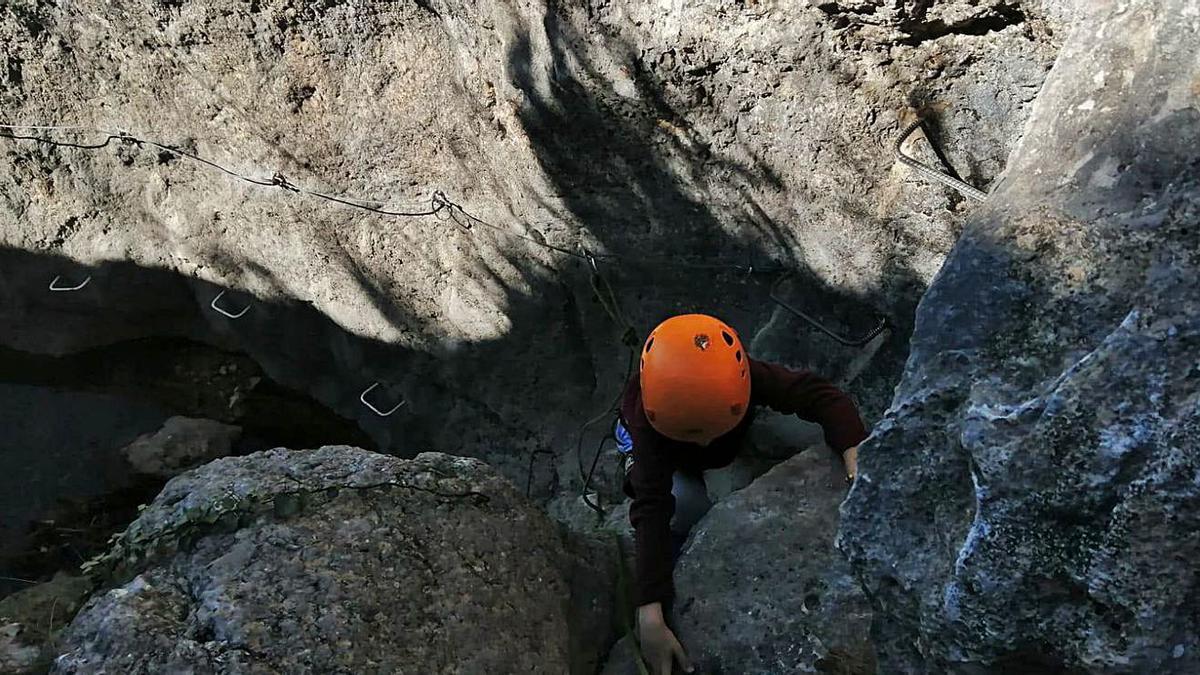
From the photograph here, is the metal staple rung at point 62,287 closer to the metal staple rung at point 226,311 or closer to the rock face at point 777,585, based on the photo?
the metal staple rung at point 226,311

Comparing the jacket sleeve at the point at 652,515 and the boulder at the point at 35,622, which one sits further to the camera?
the jacket sleeve at the point at 652,515

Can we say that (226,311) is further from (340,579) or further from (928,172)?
(928,172)

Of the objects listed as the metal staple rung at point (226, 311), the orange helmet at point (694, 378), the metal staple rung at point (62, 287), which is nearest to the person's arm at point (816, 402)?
the orange helmet at point (694, 378)

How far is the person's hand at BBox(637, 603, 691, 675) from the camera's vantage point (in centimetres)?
167

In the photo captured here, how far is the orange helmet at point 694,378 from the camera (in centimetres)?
165

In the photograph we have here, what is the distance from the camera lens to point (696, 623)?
1709mm

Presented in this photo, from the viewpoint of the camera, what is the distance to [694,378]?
1648mm

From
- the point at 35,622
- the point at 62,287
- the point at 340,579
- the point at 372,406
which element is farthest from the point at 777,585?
the point at 62,287

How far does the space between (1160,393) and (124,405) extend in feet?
12.7

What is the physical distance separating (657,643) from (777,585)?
26 cm

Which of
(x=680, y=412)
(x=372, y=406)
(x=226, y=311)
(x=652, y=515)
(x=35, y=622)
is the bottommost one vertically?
(x=372, y=406)

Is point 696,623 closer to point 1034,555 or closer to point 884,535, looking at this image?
point 884,535

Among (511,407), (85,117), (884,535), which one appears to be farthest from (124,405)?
(884,535)

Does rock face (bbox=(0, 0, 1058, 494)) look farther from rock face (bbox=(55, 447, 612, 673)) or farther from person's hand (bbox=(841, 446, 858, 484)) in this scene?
rock face (bbox=(55, 447, 612, 673))
